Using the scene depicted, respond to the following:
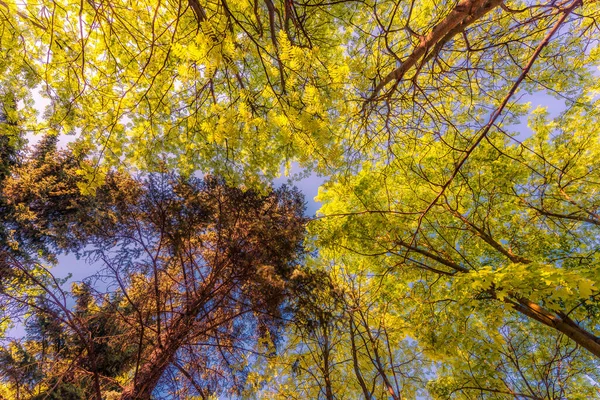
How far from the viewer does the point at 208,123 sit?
251 centimetres

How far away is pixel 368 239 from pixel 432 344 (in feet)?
7.37

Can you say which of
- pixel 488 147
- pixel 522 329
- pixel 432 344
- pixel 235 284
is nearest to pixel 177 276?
pixel 235 284

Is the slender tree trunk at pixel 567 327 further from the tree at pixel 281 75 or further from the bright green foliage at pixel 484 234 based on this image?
the tree at pixel 281 75

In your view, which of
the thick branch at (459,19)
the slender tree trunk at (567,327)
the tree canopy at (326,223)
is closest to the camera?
the thick branch at (459,19)

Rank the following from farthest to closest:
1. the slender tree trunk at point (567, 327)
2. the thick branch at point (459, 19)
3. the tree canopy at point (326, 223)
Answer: the tree canopy at point (326, 223) → the slender tree trunk at point (567, 327) → the thick branch at point (459, 19)

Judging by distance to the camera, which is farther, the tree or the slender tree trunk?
the slender tree trunk

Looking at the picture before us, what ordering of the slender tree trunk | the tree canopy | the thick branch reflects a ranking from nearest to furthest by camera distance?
the thick branch → the slender tree trunk → the tree canopy

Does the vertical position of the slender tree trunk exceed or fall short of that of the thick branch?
it falls short

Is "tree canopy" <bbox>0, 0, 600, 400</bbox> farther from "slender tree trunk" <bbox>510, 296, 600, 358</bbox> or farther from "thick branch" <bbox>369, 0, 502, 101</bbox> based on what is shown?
"thick branch" <bbox>369, 0, 502, 101</bbox>

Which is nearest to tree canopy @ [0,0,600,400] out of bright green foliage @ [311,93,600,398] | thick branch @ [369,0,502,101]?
bright green foliage @ [311,93,600,398]

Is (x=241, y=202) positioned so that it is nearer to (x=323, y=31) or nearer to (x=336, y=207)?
(x=336, y=207)

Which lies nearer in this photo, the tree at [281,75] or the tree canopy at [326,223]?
the tree at [281,75]

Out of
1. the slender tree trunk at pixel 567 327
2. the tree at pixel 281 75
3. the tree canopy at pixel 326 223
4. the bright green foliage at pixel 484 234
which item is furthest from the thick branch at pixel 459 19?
the slender tree trunk at pixel 567 327

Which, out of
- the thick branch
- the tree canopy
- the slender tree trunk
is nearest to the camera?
the thick branch
